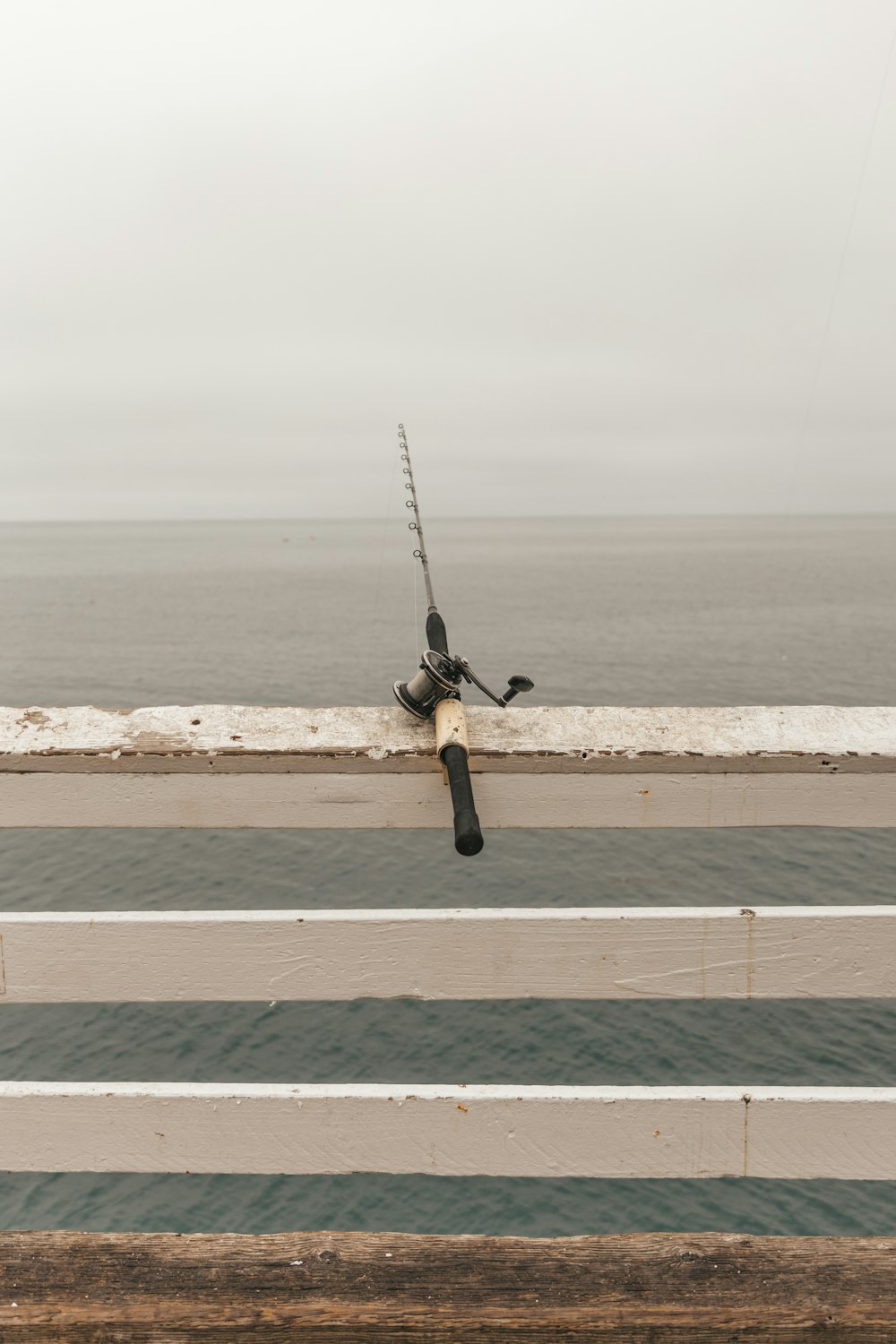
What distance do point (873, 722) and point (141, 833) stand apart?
80.8 feet

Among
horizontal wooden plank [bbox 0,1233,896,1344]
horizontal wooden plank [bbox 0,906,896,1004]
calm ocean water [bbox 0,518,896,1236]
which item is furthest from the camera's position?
calm ocean water [bbox 0,518,896,1236]

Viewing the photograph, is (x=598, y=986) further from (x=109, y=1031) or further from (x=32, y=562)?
(x=32, y=562)

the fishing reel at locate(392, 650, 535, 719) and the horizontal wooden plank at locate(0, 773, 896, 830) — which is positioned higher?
the fishing reel at locate(392, 650, 535, 719)

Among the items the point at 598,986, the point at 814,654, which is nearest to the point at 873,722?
the point at 598,986

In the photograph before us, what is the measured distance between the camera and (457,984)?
2.13 metres

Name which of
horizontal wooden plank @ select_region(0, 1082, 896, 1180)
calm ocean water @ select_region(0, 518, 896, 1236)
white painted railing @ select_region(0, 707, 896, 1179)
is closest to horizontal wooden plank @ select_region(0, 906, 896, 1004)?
white painted railing @ select_region(0, 707, 896, 1179)

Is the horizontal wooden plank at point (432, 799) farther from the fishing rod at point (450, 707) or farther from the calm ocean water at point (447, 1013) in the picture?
the calm ocean water at point (447, 1013)

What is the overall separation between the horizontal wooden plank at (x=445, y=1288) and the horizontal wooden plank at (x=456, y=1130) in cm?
34

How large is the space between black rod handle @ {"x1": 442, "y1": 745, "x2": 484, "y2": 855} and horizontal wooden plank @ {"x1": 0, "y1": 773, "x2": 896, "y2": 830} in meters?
0.22

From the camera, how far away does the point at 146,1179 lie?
1277 cm

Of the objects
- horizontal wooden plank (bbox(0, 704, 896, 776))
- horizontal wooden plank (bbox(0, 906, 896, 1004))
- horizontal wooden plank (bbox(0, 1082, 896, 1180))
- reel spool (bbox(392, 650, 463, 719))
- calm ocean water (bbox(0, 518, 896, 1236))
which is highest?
reel spool (bbox(392, 650, 463, 719))

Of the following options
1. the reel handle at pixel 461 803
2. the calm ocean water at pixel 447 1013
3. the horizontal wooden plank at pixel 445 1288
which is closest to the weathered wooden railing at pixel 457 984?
the horizontal wooden plank at pixel 445 1288

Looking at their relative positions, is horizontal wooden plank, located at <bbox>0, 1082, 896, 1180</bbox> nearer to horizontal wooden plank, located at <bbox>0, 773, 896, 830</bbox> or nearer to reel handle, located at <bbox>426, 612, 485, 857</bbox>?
reel handle, located at <bbox>426, 612, 485, 857</bbox>

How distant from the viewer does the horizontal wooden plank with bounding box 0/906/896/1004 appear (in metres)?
2.12
